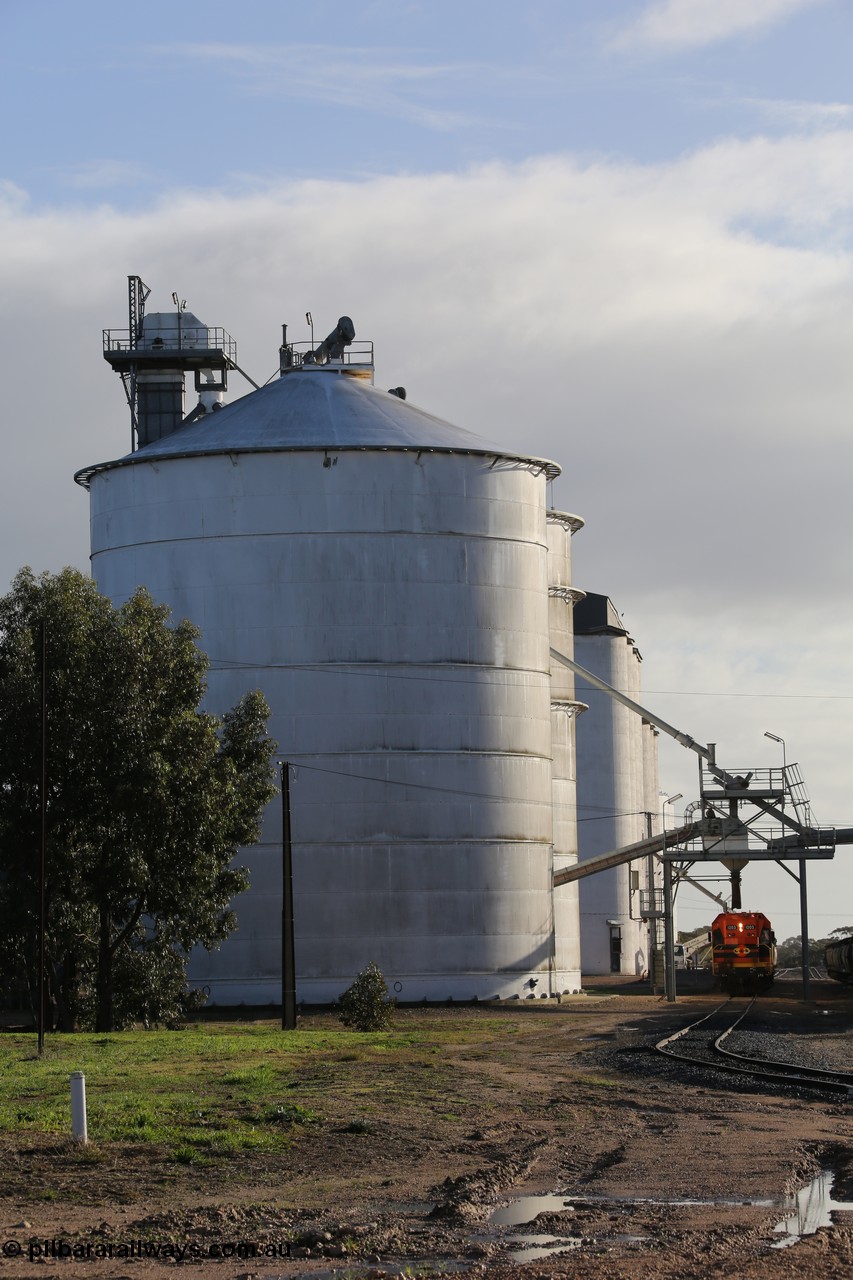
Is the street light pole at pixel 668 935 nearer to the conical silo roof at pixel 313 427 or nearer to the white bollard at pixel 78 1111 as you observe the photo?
the conical silo roof at pixel 313 427

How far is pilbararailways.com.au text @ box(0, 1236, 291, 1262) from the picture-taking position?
37.9ft

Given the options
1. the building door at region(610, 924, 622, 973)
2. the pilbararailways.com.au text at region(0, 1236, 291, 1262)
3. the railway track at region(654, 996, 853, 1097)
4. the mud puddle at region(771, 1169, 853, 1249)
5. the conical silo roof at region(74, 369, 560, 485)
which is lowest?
the building door at region(610, 924, 622, 973)

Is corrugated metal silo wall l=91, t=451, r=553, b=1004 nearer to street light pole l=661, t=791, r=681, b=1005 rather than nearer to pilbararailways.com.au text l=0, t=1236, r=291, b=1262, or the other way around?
street light pole l=661, t=791, r=681, b=1005

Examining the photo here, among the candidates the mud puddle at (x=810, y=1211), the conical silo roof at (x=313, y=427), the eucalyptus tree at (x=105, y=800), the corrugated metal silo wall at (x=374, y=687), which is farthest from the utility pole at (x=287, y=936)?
the mud puddle at (x=810, y=1211)

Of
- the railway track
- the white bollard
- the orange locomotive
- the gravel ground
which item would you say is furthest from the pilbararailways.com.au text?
the orange locomotive

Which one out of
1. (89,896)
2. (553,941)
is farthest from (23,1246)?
(553,941)

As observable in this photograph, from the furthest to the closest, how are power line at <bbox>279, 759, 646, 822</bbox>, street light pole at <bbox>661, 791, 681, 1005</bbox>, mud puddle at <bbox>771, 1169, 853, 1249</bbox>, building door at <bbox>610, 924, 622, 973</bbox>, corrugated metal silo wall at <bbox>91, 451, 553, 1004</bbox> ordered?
1. building door at <bbox>610, 924, 622, 973</bbox>
2. street light pole at <bbox>661, 791, 681, 1005</bbox>
3. power line at <bbox>279, 759, 646, 822</bbox>
4. corrugated metal silo wall at <bbox>91, 451, 553, 1004</bbox>
5. mud puddle at <bbox>771, 1169, 853, 1249</bbox>

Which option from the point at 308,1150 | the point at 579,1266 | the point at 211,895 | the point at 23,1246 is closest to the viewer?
the point at 579,1266

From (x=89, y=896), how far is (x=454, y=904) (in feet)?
47.3

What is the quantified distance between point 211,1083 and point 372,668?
2863 cm

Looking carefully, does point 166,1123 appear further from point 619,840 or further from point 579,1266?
point 619,840

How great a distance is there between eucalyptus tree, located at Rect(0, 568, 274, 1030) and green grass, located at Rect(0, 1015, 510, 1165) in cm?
415

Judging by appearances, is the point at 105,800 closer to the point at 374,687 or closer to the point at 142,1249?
the point at 374,687

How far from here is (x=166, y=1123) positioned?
17906 mm
